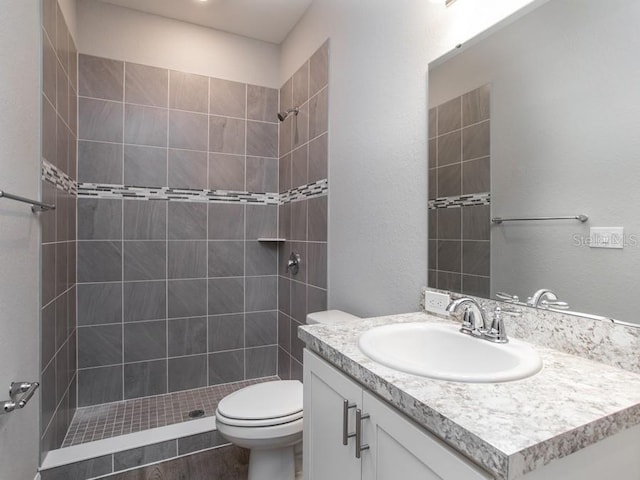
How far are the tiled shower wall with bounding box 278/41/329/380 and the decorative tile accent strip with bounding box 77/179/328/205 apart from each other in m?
0.05

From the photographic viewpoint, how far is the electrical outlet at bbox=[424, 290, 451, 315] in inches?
49.8

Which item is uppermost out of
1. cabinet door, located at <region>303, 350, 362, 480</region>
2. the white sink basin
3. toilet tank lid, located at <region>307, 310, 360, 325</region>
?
the white sink basin

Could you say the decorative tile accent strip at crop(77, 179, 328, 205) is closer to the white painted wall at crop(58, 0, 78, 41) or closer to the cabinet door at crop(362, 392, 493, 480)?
the white painted wall at crop(58, 0, 78, 41)

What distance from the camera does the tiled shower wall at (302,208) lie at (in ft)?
7.07

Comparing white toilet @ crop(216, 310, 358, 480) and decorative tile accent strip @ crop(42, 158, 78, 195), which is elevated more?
decorative tile accent strip @ crop(42, 158, 78, 195)

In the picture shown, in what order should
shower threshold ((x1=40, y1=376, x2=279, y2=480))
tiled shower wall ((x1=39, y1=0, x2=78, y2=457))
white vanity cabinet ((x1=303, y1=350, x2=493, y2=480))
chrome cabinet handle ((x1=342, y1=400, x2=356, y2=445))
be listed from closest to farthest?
white vanity cabinet ((x1=303, y1=350, x2=493, y2=480)), chrome cabinet handle ((x1=342, y1=400, x2=356, y2=445)), tiled shower wall ((x1=39, y1=0, x2=78, y2=457)), shower threshold ((x1=40, y1=376, x2=279, y2=480))

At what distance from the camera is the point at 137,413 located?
225 centimetres

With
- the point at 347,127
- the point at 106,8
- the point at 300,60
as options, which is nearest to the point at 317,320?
the point at 347,127

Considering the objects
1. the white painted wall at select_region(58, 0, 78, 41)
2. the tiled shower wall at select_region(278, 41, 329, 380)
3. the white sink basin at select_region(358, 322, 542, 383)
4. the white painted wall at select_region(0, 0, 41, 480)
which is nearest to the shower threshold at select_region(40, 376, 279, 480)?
the white painted wall at select_region(0, 0, 41, 480)

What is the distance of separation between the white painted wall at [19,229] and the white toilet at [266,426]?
73 centimetres

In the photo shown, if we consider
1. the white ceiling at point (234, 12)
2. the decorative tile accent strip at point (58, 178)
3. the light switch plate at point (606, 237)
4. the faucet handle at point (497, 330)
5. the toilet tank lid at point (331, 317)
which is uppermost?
the white ceiling at point (234, 12)

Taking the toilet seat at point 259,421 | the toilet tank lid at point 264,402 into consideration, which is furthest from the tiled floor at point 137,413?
the toilet seat at point 259,421

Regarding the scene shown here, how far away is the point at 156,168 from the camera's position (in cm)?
249

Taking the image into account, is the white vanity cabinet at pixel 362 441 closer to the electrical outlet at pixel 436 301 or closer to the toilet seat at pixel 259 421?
the toilet seat at pixel 259 421
